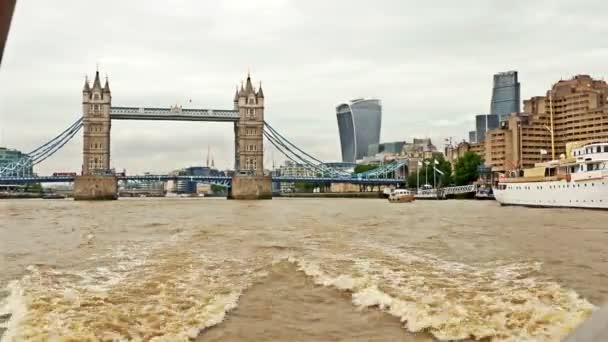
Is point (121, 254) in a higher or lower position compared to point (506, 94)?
lower

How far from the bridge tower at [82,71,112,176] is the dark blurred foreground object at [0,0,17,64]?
263 feet

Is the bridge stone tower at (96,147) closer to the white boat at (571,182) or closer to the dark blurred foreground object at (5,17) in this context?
the white boat at (571,182)

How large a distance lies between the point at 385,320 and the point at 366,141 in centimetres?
18483

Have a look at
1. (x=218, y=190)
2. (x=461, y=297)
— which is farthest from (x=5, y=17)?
(x=218, y=190)

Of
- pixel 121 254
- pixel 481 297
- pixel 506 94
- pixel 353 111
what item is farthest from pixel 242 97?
pixel 506 94

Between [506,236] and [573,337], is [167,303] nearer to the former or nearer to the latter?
[573,337]

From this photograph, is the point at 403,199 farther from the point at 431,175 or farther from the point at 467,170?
the point at 431,175

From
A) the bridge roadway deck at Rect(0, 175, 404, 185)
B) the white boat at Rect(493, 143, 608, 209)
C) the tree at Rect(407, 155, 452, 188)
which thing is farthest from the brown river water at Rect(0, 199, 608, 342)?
the tree at Rect(407, 155, 452, 188)

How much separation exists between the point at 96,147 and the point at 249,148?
2121 cm

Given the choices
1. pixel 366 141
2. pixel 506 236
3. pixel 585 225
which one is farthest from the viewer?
pixel 366 141

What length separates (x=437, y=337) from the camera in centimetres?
496

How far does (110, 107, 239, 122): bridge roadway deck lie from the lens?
77.2 m

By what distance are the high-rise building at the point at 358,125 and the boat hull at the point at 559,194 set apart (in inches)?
5688

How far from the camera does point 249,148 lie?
3280 inches
